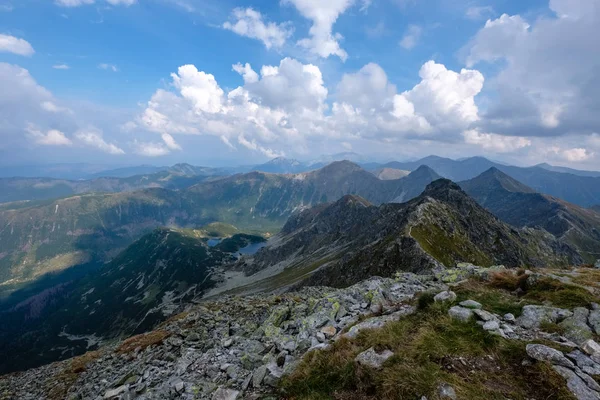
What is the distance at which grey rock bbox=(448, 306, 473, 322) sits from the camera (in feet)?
39.5

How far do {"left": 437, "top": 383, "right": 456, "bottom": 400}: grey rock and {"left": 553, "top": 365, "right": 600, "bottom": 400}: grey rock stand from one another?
3160 millimetres

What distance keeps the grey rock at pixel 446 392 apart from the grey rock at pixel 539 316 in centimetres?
634

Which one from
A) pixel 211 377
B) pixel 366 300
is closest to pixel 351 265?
pixel 366 300

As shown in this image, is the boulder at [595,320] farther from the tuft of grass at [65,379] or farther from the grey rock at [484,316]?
the tuft of grass at [65,379]

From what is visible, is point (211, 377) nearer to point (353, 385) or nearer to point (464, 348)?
point (353, 385)

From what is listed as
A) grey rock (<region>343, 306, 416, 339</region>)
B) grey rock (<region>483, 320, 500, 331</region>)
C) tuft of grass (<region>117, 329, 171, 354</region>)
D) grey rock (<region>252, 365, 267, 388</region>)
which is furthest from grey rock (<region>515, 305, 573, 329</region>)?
tuft of grass (<region>117, 329, 171, 354</region>)

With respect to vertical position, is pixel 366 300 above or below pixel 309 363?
below

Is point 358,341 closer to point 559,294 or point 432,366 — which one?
point 432,366

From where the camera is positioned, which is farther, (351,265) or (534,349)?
(351,265)

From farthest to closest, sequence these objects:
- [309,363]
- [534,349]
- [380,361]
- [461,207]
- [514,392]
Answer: [461,207], [309,363], [380,361], [534,349], [514,392]

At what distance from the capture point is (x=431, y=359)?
10.0 meters

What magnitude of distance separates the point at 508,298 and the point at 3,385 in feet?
181

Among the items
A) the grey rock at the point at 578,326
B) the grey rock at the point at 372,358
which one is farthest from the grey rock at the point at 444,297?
the grey rock at the point at 372,358

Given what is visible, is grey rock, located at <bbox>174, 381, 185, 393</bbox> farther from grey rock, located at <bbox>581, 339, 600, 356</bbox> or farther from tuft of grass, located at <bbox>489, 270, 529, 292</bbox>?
tuft of grass, located at <bbox>489, 270, 529, 292</bbox>
